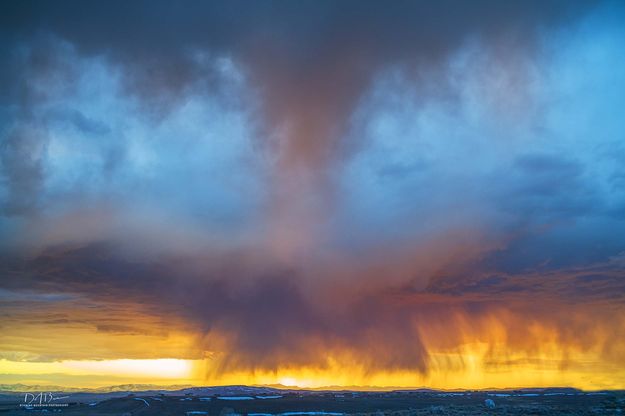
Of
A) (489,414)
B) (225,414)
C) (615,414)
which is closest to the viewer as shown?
(615,414)

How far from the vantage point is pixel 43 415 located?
106812 mm

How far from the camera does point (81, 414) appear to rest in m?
111

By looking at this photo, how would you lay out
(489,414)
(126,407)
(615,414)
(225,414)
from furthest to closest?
(126,407) < (225,414) < (489,414) < (615,414)

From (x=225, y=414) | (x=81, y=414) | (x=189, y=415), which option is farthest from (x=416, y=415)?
(x=81, y=414)

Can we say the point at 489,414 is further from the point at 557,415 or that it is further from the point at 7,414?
the point at 7,414

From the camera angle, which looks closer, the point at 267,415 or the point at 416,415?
the point at 416,415

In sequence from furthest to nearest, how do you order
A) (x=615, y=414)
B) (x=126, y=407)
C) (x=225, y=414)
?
(x=126, y=407), (x=225, y=414), (x=615, y=414)

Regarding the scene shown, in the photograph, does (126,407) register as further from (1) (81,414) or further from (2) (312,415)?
(2) (312,415)

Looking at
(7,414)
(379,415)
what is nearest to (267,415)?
(379,415)

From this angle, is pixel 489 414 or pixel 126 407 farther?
pixel 126 407

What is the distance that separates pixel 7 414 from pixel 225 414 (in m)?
51.8

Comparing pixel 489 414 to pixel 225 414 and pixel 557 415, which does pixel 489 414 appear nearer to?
pixel 557 415

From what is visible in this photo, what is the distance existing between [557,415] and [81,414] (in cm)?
10367

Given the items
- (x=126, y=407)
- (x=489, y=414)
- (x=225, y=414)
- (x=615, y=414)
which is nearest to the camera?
(x=615, y=414)
